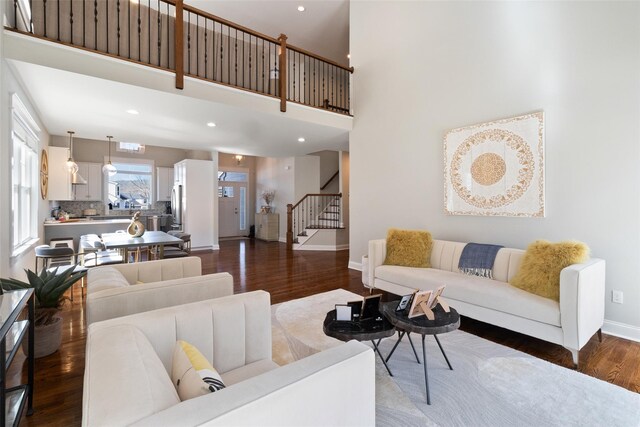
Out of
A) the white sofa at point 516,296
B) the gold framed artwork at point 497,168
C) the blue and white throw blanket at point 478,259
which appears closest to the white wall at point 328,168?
the gold framed artwork at point 497,168

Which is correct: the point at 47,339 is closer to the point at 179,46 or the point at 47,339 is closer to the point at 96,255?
the point at 96,255

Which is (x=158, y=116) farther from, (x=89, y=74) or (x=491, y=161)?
(x=491, y=161)

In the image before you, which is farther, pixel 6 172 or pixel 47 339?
pixel 6 172

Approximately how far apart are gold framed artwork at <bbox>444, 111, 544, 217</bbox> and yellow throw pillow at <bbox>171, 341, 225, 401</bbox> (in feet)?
11.6

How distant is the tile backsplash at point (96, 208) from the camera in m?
7.12

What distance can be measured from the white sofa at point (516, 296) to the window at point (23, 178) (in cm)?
→ 459

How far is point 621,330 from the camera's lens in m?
2.72

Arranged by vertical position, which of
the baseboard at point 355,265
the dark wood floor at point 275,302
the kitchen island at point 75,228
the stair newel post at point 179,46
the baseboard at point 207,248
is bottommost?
the dark wood floor at point 275,302

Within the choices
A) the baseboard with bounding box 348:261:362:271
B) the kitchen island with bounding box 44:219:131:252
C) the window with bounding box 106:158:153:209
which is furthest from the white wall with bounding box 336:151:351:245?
the window with bounding box 106:158:153:209

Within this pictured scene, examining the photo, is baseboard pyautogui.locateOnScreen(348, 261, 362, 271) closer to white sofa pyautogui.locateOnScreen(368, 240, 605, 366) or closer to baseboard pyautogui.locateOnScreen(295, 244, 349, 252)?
white sofa pyautogui.locateOnScreen(368, 240, 605, 366)

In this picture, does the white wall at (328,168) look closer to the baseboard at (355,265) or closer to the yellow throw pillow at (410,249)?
the baseboard at (355,265)

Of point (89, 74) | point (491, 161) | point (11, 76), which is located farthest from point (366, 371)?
point (11, 76)

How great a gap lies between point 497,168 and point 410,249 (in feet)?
4.61

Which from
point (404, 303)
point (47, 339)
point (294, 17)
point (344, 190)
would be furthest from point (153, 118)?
point (344, 190)
